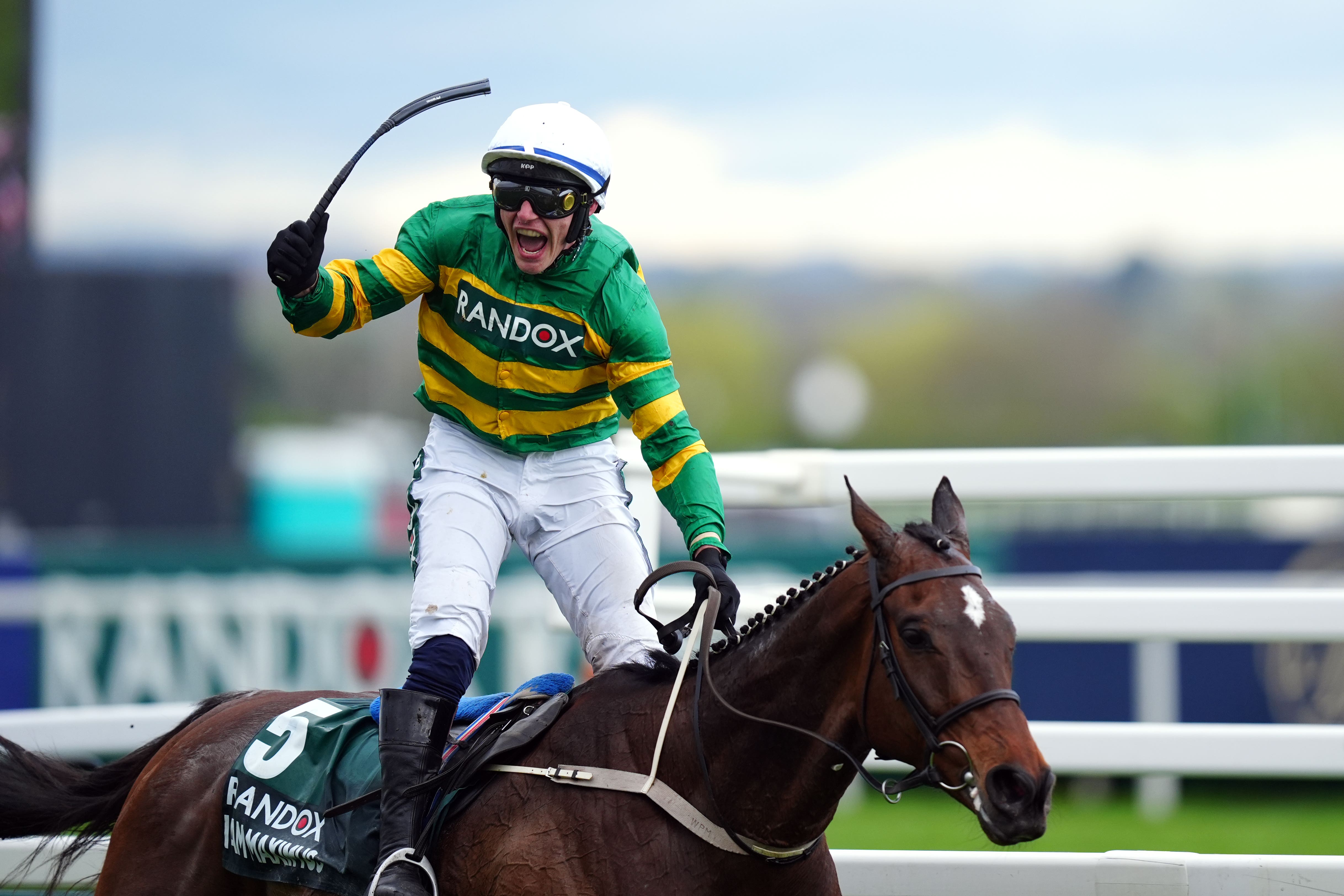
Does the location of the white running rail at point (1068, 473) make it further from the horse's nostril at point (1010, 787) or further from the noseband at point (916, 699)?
the horse's nostril at point (1010, 787)

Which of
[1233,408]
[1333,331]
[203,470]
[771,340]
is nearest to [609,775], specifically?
[203,470]

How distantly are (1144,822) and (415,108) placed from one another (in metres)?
6.39

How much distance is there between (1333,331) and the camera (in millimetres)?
57500

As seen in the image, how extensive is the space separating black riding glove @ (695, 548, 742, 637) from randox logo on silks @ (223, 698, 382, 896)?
32.7 inches

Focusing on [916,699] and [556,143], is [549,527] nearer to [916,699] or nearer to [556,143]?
[556,143]

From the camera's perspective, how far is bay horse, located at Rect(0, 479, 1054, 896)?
271cm

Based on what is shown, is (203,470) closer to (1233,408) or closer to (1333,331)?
(1233,408)

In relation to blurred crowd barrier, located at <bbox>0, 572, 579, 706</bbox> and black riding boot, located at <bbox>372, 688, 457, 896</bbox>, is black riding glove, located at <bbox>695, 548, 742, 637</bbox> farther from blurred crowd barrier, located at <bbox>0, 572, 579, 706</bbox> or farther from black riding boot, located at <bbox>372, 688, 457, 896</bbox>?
blurred crowd barrier, located at <bbox>0, 572, 579, 706</bbox>

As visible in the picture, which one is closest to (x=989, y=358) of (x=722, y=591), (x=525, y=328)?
(x=525, y=328)

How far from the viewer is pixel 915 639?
9.12 feet

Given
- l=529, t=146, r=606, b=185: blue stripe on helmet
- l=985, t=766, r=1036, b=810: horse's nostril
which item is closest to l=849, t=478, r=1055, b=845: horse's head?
l=985, t=766, r=1036, b=810: horse's nostril

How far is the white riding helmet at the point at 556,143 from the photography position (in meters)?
3.46

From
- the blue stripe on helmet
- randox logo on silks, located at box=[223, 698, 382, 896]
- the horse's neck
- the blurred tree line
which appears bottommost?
the blurred tree line

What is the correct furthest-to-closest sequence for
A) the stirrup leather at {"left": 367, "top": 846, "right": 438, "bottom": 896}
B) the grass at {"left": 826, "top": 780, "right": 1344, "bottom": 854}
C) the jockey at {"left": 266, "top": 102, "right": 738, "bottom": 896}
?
the grass at {"left": 826, "top": 780, "right": 1344, "bottom": 854} < the jockey at {"left": 266, "top": 102, "right": 738, "bottom": 896} < the stirrup leather at {"left": 367, "top": 846, "right": 438, "bottom": 896}
